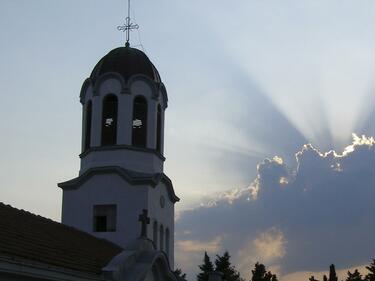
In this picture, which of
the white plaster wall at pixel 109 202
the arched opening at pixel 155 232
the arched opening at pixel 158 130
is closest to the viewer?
the white plaster wall at pixel 109 202

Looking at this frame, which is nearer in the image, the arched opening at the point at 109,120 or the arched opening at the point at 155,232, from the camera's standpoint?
the arched opening at the point at 155,232

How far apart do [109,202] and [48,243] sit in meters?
6.43

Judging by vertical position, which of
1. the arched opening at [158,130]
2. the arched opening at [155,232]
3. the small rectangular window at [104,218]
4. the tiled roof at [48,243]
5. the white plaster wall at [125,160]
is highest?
the arched opening at [158,130]

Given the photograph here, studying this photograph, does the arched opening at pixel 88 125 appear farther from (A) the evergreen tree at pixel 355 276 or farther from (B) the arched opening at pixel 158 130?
(A) the evergreen tree at pixel 355 276

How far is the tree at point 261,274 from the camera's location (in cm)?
4967

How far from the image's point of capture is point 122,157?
25.5m

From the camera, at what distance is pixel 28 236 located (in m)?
17.9

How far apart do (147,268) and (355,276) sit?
3544 centimetres

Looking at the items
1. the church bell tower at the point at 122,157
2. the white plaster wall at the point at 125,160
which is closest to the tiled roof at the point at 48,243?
the church bell tower at the point at 122,157

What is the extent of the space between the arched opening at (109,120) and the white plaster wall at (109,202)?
154cm

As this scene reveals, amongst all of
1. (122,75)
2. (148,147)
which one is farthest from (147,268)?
(122,75)

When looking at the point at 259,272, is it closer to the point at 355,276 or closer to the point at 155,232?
the point at 355,276

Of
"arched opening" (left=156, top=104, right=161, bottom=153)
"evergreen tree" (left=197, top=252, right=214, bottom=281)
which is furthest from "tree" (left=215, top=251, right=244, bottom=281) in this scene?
"arched opening" (left=156, top=104, right=161, bottom=153)

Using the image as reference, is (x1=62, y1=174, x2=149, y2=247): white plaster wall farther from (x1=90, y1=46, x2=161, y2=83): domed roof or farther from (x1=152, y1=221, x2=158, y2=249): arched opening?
(x1=90, y1=46, x2=161, y2=83): domed roof
